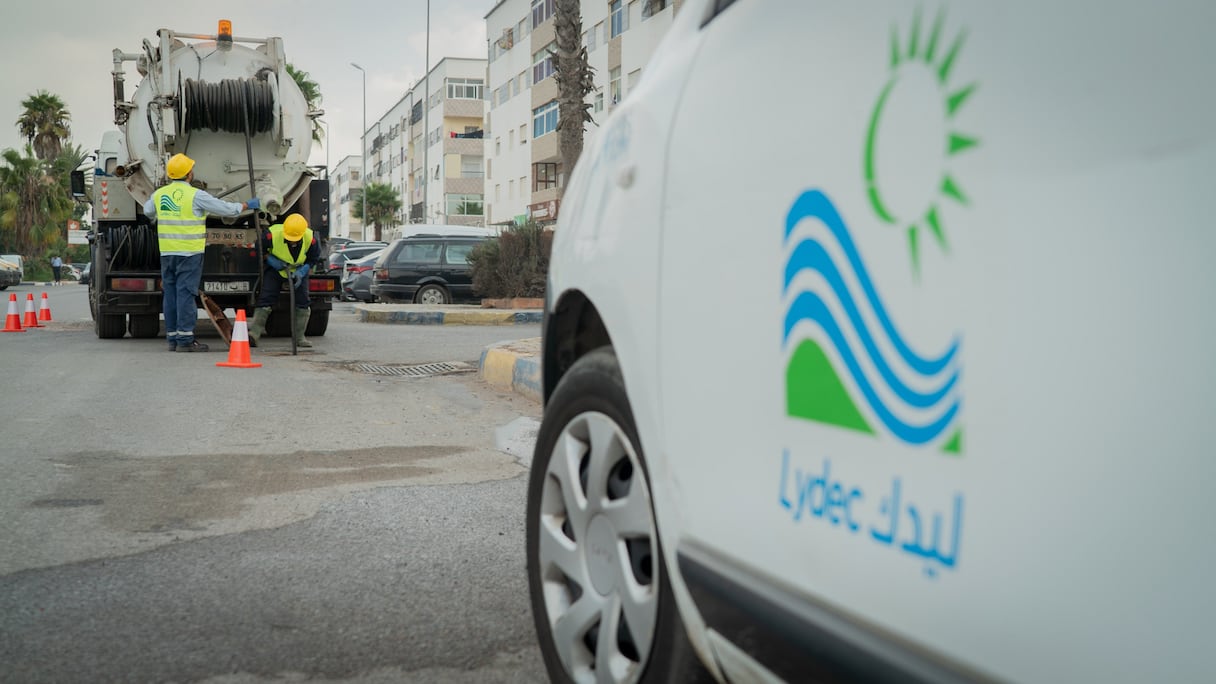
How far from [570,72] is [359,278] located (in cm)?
1105

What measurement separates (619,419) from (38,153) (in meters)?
83.0

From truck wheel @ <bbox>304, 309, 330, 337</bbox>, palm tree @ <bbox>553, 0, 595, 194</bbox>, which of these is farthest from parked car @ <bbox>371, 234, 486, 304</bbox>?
truck wheel @ <bbox>304, 309, 330, 337</bbox>

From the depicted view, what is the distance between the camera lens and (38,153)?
7500cm

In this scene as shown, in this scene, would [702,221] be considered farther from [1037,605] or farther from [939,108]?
[1037,605]

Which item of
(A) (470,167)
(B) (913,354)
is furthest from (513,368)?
(A) (470,167)

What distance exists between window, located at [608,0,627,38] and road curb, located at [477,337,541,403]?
3419 cm

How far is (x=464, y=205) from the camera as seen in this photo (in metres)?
75.0

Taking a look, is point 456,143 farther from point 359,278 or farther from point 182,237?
point 182,237

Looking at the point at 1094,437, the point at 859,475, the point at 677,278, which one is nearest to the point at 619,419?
the point at 677,278

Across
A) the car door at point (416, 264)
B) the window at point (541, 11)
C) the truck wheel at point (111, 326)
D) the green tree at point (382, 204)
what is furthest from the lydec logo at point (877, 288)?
the green tree at point (382, 204)

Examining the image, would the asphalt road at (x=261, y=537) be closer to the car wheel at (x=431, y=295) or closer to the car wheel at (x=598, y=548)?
the car wheel at (x=598, y=548)

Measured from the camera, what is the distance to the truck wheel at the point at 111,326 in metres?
13.9

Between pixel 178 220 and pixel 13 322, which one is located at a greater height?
pixel 178 220

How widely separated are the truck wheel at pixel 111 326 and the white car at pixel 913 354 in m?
13.1
